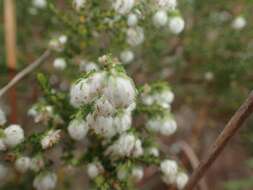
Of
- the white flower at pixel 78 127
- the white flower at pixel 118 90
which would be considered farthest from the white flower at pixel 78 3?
the white flower at pixel 118 90

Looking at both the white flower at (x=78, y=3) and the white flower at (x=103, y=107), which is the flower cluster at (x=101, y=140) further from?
the white flower at (x=78, y=3)

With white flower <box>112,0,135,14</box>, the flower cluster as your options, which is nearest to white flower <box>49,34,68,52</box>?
the flower cluster

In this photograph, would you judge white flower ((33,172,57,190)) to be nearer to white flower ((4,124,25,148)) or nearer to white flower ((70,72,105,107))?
white flower ((4,124,25,148))

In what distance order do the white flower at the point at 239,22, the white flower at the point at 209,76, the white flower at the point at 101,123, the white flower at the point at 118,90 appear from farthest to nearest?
the white flower at the point at 209,76 → the white flower at the point at 239,22 → the white flower at the point at 101,123 → the white flower at the point at 118,90

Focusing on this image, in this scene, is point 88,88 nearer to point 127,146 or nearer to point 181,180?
point 127,146

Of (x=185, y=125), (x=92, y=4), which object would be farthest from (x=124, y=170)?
(x=185, y=125)

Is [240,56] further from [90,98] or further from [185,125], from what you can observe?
[90,98]

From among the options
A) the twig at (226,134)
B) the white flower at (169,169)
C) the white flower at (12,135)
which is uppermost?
the white flower at (12,135)
